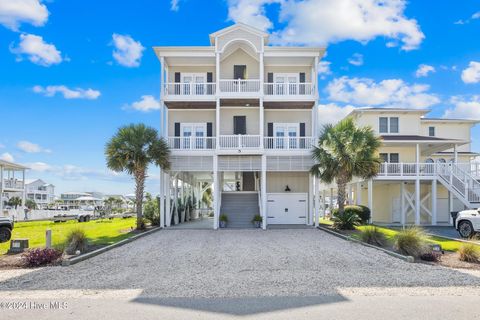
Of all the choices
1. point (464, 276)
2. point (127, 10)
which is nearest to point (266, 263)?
point (464, 276)

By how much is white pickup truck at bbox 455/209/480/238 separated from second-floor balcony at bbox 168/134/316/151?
362 inches

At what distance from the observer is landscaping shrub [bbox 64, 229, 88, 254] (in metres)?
13.4

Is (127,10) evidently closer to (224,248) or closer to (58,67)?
(58,67)

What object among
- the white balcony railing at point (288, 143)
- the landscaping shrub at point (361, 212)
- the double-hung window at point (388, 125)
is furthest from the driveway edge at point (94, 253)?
the double-hung window at point (388, 125)

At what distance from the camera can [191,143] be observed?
24562 mm

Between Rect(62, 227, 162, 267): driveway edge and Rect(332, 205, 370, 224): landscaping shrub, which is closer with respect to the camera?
Rect(62, 227, 162, 267): driveway edge

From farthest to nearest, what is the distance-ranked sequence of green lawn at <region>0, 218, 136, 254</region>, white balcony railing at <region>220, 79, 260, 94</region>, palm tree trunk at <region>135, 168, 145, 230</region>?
white balcony railing at <region>220, 79, 260, 94</region> < palm tree trunk at <region>135, 168, 145, 230</region> < green lawn at <region>0, 218, 136, 254</region>

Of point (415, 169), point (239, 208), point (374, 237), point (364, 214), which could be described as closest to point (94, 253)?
point (374, 237)

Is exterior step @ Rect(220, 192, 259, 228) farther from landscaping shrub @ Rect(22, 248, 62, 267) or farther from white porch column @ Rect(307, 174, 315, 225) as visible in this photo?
landscaping shrub @ Rect(22, 248, 62, 267)

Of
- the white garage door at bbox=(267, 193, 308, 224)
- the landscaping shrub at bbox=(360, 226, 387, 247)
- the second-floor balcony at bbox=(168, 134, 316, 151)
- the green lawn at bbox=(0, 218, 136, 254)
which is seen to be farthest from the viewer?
the white garage door at bbox=(267, 193, 308, 224)

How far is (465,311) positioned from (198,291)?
5288 mm

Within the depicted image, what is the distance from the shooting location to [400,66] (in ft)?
83.2

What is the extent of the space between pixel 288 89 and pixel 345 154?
20.1 feet

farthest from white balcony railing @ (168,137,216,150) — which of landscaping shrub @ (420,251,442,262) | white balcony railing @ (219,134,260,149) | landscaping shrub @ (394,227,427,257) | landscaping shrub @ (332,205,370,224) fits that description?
landscaping shrub @ (420,251,442,262)
